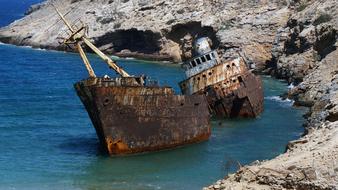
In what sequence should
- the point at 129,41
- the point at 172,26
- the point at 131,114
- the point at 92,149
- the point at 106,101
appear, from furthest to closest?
the point at 129,41 → the point at 172,26 → the point at 92,149 → the point at 131,114 → the point at 106,101

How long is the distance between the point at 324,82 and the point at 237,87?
5.52m

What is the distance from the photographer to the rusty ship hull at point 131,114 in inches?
1050

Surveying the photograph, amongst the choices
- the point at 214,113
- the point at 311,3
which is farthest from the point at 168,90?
the point at 311,3

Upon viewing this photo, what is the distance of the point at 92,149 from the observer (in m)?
28.8

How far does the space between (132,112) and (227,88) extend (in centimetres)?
1127

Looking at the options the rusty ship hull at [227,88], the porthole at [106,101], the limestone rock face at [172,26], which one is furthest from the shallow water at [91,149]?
the limestone rock face at [172,26]

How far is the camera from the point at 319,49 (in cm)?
4844

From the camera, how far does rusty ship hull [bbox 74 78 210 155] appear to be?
2667 centimetres

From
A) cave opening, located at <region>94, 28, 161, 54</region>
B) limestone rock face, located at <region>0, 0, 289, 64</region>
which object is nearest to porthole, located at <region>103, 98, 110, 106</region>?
limestone rock face, located at <region>0, 0, 289, 64</region>

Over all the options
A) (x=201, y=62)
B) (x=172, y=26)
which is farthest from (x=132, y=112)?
(x=172, y=26)

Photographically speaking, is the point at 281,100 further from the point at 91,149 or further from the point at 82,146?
the point at 91,149

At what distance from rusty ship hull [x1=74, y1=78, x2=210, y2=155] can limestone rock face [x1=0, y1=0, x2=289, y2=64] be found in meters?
30.4

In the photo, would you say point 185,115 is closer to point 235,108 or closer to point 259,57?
point 235,108

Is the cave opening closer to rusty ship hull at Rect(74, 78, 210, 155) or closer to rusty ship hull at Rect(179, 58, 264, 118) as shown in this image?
rusty ship hull at Rect(179, 58, 264, 118)
